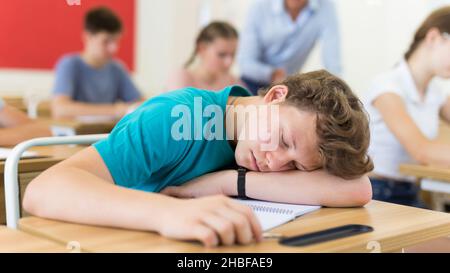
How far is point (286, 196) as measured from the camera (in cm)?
112

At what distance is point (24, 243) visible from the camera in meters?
0.81

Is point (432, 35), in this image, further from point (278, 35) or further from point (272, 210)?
point (272, 210)

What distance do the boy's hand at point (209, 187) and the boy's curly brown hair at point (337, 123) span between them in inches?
7.3

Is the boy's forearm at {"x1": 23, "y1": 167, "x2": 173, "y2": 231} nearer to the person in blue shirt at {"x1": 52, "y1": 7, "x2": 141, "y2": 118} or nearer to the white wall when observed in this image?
the person in blue shirt at {"x1": 52, "y1": 7, "x2": 141, "y2": 118}

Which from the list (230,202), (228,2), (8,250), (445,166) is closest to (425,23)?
(445,166)

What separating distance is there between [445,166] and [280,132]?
907 millimetres

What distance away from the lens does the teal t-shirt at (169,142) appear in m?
1.04

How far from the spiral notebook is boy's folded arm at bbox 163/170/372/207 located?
0.07 feet

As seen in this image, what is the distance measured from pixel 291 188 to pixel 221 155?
0.18 metres

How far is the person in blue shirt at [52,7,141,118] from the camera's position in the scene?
11.2ft

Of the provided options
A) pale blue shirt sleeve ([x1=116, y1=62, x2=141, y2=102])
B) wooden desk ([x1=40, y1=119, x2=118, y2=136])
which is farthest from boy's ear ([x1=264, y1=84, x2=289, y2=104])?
pale blue shirt sleeve ([x1=116, y1=62, x2=141, y2=102])

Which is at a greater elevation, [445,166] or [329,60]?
[329,60]

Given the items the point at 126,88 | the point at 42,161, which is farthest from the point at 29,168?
the point at 126,88

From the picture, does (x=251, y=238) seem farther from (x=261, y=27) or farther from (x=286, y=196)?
(x=261, y=27)
